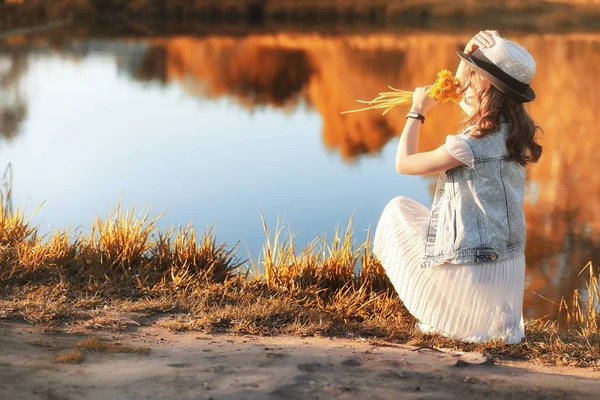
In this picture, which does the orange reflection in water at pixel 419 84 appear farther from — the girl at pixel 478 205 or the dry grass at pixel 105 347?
the dry grass at pixel 105 347

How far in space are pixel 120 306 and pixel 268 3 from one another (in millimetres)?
30540

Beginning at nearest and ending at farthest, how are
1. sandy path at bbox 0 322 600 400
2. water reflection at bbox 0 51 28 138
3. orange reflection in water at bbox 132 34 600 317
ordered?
sandy path at bbox 0 322 600 400, orange reflection in water at bbox 132 34 600 317, water reflection at bbox 0 51 28 138

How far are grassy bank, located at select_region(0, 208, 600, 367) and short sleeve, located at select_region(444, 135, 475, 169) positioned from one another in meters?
0.80

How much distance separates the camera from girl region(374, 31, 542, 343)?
372 centimetres

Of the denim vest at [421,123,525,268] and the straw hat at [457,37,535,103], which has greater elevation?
the straw hat at [457,37,535,103]

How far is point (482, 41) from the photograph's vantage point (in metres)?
3.87

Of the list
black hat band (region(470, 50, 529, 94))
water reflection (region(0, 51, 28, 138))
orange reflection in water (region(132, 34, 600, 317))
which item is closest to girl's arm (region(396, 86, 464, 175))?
black hat band (region(470, 50, 529, 94))

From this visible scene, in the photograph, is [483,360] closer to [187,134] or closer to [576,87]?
[187,134]

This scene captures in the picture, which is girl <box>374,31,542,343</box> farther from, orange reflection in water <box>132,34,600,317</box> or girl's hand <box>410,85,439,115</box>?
orange reflection in water <box>132,34,600,317</box>

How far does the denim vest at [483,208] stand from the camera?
373cm

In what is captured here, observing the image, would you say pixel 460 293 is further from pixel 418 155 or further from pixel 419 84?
pixel 419 84

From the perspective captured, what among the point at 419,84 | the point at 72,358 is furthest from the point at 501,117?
the point at 419,84

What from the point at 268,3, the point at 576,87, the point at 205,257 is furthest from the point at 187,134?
the point at 268,3

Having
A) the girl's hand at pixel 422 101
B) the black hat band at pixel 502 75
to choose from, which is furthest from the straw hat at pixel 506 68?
the girl's hand at pixel 422 101
